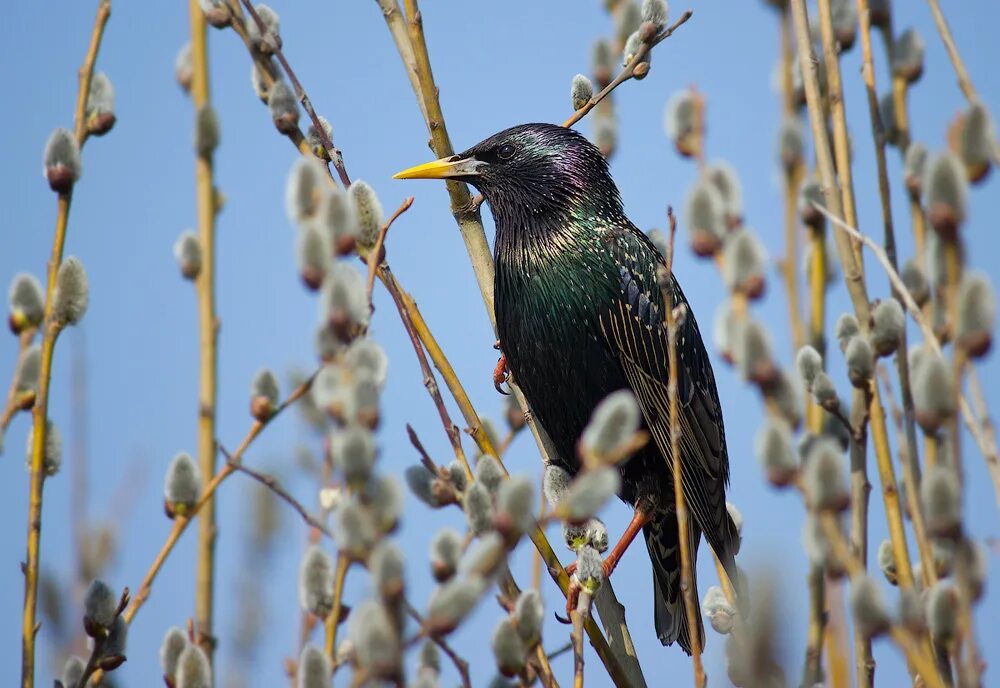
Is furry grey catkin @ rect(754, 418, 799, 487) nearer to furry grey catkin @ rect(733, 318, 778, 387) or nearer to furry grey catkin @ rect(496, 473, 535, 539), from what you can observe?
furry grey catkin @ rect(733, 318, 778, 387)

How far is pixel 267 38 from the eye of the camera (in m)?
1.98

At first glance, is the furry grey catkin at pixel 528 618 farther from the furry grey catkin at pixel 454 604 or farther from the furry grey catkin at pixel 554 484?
the furry grey catkin at pixel 554 484

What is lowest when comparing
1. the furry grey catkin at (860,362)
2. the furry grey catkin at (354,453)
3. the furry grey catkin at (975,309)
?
the furry grey catkin at (354,453)

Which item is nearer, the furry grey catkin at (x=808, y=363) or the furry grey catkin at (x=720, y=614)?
the furry grey catkin at (x=808, y=363)

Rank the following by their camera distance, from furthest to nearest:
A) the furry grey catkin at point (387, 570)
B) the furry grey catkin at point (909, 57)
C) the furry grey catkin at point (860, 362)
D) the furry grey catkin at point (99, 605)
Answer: the furry grey catkin at point (909, 57) < the furry grey catkin at point (860, 362) < the furry grey catkin at point (99, 605) < the furry grey catkin at point (387, 570)

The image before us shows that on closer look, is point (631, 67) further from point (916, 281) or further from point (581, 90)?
point (916, 281)

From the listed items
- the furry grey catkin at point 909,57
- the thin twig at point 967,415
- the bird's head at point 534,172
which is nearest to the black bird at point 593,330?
the bird's head at point 534,172

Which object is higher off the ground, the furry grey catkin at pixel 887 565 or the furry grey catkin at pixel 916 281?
the furry grey catkin at pixel 916 281

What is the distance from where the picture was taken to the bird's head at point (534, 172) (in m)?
4.66

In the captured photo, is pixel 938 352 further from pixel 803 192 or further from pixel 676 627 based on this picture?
pixel 676 627

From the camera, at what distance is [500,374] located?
14.9 ft

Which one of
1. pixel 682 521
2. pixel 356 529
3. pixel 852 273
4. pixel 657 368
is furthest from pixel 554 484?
pixel 657 368

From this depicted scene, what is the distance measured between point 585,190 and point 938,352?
11.6ft

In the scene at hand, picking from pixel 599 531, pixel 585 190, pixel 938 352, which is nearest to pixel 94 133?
pixel 938 352
